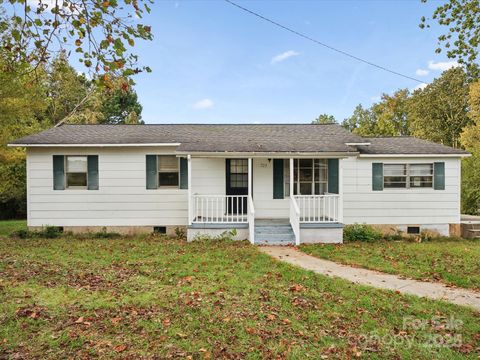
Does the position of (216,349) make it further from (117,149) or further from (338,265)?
(117,149)

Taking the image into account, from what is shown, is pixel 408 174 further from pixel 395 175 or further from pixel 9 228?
pixel 9 228

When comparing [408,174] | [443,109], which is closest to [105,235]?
[408,174]

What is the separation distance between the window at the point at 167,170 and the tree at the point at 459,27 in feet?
27.2

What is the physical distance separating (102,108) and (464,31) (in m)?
29.8

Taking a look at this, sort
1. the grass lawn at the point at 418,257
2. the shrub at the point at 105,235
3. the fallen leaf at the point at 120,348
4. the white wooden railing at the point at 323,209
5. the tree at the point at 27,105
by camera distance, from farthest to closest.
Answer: the shrub at the point at 105,235, the white wooden railing at the point at 323,209, the grass lawn at the point at 418,257, the tree at the point at 27,105, the fallen leaf at the point at 120,348

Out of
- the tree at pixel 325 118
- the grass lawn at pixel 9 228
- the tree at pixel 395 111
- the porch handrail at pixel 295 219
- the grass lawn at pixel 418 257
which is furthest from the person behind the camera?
the tree at pixel 325 118

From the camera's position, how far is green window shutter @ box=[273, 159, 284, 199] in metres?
11.0

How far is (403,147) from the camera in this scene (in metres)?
11.2

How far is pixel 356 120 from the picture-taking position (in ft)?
118

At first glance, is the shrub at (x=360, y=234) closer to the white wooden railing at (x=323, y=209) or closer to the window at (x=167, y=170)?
the white wooden railing at (x=323, y=209)

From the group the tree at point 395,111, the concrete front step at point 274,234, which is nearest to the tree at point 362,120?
the tree at point 395,111

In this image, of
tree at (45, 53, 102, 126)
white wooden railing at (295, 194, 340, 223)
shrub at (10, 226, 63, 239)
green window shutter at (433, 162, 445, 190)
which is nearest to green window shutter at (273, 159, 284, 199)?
white wooden railing at (295, 194, 340, 223)

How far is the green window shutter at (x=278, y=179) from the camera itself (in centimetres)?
1098

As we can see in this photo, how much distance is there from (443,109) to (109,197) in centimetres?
3029
